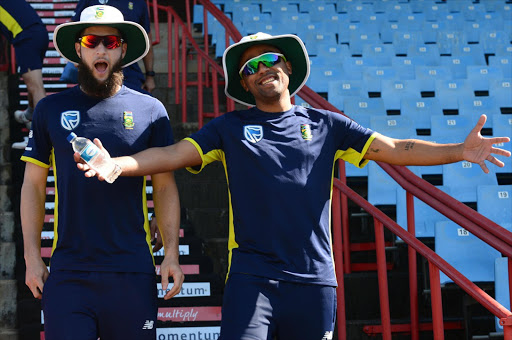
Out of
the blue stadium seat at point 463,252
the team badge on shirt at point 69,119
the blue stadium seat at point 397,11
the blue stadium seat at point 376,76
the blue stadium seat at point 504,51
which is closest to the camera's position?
the team badge on shirt at point 69,119

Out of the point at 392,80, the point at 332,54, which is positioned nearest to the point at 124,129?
the point at 392,80

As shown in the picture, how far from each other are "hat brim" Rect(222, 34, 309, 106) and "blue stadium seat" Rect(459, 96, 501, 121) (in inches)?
189

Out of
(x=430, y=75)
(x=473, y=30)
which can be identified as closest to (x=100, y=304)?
(x=430, y=75)

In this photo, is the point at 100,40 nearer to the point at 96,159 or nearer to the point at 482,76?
the point at 96,159

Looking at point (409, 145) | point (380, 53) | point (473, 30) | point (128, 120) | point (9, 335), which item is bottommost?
point (9, 335)

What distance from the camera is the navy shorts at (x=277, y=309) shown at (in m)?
2.69

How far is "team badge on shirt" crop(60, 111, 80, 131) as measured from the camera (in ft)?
9.59

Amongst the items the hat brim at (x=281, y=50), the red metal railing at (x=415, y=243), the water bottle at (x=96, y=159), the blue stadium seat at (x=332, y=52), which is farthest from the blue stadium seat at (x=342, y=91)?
the water bottle at (x=96, y=159)

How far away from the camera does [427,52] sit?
9727 mm

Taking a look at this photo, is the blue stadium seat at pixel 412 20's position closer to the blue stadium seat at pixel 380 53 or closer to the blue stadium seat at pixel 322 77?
the blue stadium seat at pixel 380 53

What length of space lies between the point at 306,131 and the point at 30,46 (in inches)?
120

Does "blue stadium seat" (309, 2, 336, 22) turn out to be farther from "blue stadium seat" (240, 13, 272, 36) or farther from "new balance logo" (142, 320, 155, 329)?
"new balance logo" (142, 320, 155, 329)

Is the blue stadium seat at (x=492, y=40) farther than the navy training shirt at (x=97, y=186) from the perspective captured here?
Yes

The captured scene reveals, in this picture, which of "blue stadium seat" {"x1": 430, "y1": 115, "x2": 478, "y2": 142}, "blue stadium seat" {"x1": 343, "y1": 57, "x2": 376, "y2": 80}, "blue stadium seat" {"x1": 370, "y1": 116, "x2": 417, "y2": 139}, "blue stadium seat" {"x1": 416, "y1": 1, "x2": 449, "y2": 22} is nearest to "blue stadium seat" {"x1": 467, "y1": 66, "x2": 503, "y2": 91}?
"blue stadium seat" {"x1": 343, "y1": 57, "x2": 376, "y2": 80}
